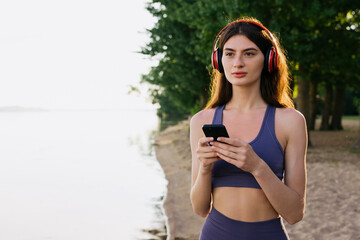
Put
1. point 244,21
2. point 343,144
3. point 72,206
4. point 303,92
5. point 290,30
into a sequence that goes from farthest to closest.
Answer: point 343,144, point 303,92, point 290,30, point 72,206, point 244,21

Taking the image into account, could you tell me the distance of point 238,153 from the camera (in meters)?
1.79

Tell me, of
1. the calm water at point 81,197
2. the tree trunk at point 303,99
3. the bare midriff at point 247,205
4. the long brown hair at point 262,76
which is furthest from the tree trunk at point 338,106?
the bare midriff at point 247,205

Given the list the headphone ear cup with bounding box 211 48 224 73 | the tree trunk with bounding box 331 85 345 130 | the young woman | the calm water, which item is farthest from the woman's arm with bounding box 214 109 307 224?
the tree trunk with bounding box 331 85 345 130

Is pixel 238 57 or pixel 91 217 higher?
pixel 238 57

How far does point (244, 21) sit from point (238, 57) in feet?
0.79

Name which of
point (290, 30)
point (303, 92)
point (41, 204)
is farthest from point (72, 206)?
point (303, 92)

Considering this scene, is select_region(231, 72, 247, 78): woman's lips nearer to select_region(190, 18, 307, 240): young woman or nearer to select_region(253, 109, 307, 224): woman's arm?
select_region(190, 18, 307, 240): young woman

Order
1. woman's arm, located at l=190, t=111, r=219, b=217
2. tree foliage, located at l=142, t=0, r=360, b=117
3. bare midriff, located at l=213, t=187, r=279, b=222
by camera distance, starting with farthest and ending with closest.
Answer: tree foliage, located at l=142, t=0, r=360, b=117 → bare midriff, located at l=213, t=187, r=279, b=222 → woman's arm, located at l=190, t=111, r=219, b=217

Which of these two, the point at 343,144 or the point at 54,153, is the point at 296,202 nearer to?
the point at 343,144

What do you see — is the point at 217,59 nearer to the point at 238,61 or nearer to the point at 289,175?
the point at 238,61

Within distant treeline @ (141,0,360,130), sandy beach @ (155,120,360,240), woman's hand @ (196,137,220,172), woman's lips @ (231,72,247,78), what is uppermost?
distant treeline @ (141,0,360,130)

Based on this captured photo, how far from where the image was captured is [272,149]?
1976mm

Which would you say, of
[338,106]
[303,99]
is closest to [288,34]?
[303,99]

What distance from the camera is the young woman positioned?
195 centimetres
